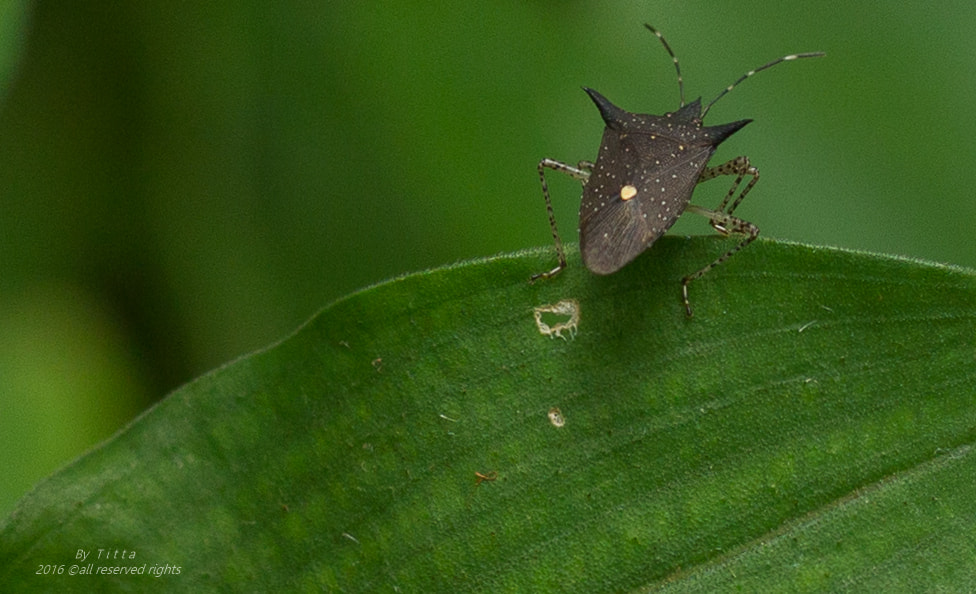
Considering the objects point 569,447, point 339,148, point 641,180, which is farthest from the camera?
point 339,148

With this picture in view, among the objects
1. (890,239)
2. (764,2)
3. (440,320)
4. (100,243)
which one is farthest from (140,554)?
(764,2)

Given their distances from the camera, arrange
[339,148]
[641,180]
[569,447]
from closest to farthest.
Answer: [569,447]
[641,180]
[339,148]

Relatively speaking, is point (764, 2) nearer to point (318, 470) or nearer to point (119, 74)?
point (318, 470)

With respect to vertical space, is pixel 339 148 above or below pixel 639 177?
below

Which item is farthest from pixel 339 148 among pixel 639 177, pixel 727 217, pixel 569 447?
pixel 569 447

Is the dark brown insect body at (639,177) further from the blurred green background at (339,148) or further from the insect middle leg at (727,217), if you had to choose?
the blurred green background at (339,148)

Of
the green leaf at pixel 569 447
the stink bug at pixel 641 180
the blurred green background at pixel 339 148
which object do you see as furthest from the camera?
the blurred green background at pixel 339 148

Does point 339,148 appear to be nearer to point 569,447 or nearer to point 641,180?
point 641,180

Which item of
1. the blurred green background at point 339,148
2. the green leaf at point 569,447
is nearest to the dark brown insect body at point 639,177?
the green leaf at point 569,447
